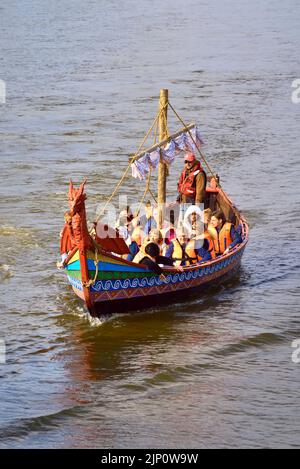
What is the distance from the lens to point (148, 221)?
76.0ft

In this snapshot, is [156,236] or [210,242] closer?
[156,236]

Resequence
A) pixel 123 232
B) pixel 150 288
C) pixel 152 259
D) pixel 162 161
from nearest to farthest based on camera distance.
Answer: pixel 152 259
pixel 150 288
pixel 162 161
pixel 123 232

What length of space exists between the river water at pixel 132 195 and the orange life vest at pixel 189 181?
7.65 ft

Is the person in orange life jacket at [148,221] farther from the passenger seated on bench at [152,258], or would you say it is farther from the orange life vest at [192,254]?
the passenger seated on bench at [152,258]

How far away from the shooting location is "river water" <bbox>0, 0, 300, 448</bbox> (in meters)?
17.7

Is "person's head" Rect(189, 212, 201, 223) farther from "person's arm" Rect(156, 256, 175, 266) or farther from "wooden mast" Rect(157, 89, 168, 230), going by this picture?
"person's arm" Rect(156, 256, 175, 266)

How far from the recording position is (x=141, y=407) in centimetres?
1789

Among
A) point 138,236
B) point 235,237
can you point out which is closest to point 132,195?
point 235,237

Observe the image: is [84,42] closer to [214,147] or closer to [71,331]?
[214,147]

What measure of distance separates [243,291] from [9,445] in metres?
8.41

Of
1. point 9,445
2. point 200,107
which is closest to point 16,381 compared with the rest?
point 9,445

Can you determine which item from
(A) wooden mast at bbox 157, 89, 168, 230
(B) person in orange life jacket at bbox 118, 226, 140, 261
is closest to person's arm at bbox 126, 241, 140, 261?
(B) person in orange life jacket at bbox 118, 226, 140, 261

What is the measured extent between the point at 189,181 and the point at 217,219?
4.07 feet

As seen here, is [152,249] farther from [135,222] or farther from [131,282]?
[135,222]
